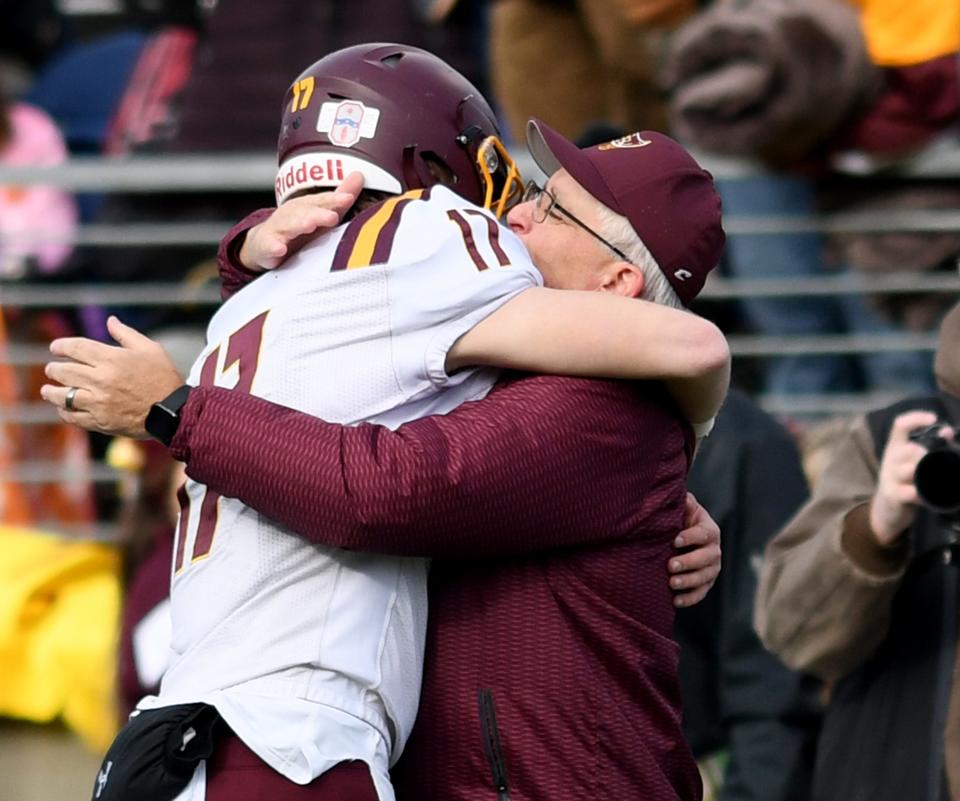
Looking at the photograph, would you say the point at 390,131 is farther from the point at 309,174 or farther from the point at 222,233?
the point at 222,233

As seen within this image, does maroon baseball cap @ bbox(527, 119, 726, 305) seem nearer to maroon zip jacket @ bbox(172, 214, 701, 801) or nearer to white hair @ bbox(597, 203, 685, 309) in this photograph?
white hair @ bbox(597, 203, 685, 309)

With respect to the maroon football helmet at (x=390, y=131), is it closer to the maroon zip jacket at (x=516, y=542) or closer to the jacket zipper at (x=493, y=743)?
the maroon zip jacket at (x=516, y=542)

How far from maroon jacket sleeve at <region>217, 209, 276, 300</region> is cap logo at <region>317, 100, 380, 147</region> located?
0.16 meters

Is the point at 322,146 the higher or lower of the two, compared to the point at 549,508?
higher

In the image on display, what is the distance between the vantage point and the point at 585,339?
8.85 ft

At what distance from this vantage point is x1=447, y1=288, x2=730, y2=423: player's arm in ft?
8.85

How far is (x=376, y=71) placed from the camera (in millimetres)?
3049

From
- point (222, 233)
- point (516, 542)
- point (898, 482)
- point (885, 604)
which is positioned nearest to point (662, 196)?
point (516, 542)

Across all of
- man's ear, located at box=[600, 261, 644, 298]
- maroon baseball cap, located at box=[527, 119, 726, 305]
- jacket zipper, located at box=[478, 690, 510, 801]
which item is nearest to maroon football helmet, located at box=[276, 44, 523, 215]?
maroon baseball cap, located at box=[527, 119, 726, 305]

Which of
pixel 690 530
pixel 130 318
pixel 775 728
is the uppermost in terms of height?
pixel 690 530

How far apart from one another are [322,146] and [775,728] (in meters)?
2.04

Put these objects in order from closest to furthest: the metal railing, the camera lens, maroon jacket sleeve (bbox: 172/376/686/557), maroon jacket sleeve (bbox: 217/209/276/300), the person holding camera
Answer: maroon jacket sleeve (bbox: 172/376/686/557), maroon jacket sleeve (bbox: 217/209/276/300), the camera lens, the person holding camera, the metal railing

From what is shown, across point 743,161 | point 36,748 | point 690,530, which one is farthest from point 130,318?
point 690,530

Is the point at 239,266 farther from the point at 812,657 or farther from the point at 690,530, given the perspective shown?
the point at 812,657
